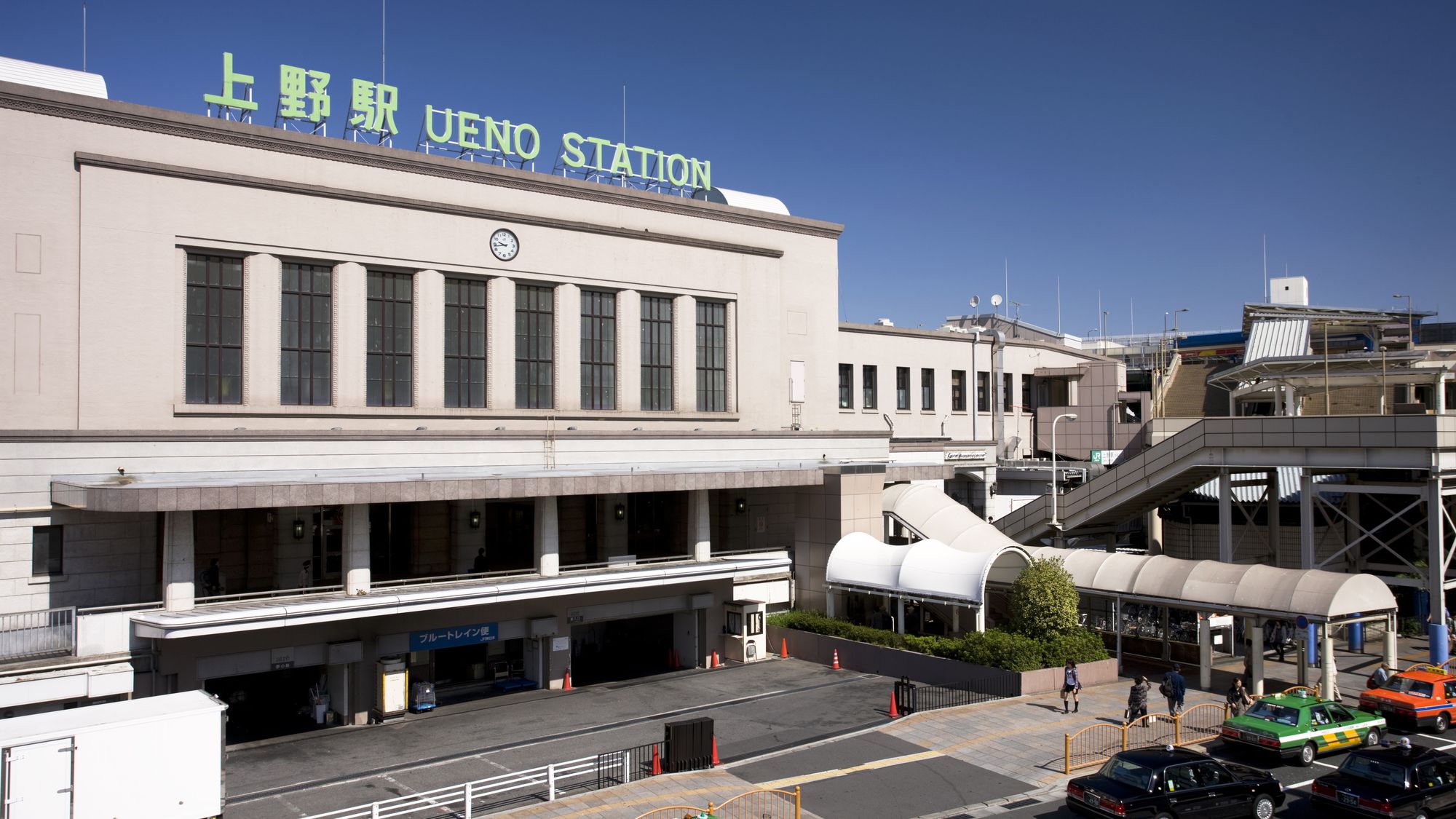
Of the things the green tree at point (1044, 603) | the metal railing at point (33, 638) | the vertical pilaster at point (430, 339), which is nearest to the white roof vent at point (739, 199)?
the vertical pilaster at point (430, 339)


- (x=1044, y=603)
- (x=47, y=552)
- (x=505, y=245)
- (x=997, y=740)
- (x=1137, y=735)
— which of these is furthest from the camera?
(x=505, y=245)

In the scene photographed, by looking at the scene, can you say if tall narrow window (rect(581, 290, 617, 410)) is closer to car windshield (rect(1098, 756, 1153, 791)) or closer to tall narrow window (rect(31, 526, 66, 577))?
tall narrow window (rect(31, 526, 66, 577))

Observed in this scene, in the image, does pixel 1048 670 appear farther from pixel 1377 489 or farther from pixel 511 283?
pixel 511 283

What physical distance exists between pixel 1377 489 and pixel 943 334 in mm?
27821

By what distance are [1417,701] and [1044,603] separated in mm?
11047

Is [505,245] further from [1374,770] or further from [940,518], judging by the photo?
[1374,770]

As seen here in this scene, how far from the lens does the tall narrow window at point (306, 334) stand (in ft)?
124

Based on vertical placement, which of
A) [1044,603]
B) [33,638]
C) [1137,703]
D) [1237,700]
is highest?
[33,638]

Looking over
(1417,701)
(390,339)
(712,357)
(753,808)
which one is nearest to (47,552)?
(390,339)

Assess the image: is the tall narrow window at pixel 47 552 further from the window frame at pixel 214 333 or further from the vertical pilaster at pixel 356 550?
the vertical pilaster at pixel 356 550

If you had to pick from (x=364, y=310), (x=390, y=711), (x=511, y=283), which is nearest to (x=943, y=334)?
(x=511, y=283)

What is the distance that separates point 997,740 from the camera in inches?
1184

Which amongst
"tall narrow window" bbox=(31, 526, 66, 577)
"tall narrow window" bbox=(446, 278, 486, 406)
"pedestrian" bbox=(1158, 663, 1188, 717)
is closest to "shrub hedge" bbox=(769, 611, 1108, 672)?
"pedestrian" bbox=(1158, 663, 1188, 717)

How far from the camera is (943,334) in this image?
2539 inches
